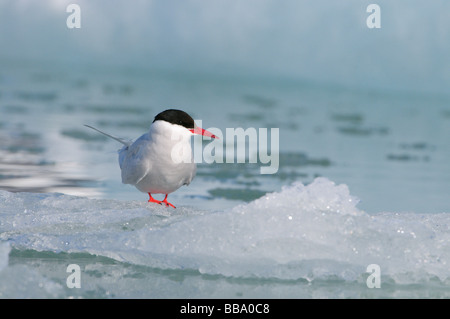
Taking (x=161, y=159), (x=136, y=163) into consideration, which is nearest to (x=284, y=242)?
(x=161, y=159)

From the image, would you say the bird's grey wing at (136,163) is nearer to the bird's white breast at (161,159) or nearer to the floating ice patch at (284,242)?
the bird's white breast at (161,159)

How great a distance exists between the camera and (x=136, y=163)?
4.44m

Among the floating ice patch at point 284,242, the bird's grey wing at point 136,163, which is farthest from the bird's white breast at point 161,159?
the floating ice patch at point 284,242

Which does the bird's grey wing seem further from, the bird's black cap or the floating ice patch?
the floating ice patch

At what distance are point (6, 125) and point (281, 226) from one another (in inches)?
271

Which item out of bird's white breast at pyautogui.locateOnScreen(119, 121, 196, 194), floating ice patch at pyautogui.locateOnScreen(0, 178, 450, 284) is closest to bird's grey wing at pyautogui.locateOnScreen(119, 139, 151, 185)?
bird's white breast at pyautogui.locateOnScreen(119, 121, 196, 194)

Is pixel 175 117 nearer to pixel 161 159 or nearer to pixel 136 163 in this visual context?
pixel 161 159

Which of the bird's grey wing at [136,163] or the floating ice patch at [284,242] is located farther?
the bird's grey wing at [136,163]

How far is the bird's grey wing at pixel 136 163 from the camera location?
440cm

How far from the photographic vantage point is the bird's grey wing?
Answer: 4.40 m
